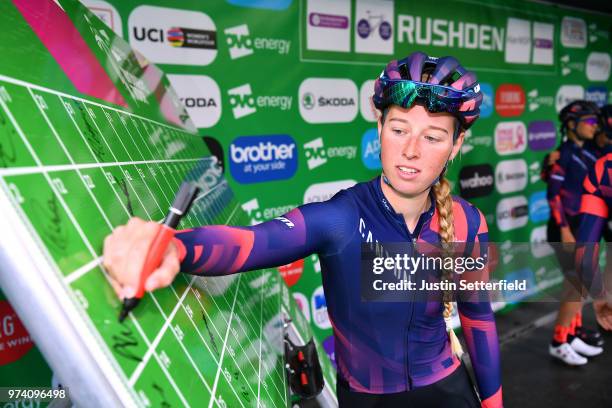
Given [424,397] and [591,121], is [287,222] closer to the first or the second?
[424,397]

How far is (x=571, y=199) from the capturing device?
12.7 feet

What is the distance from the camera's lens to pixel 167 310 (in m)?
0.76

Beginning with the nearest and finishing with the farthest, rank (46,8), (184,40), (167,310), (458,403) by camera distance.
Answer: (167,310), (46,8), (458,403), (184,40)

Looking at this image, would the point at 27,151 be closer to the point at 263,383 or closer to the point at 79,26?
the point at 79,26

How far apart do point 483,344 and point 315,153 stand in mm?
2113

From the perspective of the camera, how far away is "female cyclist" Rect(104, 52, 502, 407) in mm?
1265

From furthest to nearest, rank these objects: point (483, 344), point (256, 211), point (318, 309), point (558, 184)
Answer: point (558, 184)
point (318, 309)
point (256, 211)
point (483, 344)

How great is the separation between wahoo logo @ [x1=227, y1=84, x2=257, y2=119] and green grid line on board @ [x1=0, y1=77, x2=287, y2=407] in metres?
1.84

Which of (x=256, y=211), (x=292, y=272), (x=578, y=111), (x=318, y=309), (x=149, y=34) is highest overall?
(x=149, y=34)

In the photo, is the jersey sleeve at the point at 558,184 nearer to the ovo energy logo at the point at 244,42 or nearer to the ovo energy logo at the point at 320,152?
the ovo energy logo at the point at 320,152

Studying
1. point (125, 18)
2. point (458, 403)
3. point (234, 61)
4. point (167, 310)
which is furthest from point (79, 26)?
point (234, 61)

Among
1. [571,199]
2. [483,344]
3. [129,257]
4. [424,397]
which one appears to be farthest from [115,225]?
[571,199]

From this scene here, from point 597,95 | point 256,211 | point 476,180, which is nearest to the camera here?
point 256,211

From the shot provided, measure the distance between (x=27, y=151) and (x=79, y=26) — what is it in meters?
0.52
